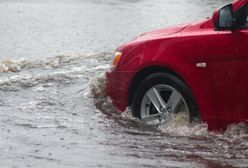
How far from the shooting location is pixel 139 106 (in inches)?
313

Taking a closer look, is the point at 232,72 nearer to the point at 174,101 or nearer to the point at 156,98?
the point at 174,101

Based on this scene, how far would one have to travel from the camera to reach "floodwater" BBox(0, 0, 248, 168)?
22.1 ft

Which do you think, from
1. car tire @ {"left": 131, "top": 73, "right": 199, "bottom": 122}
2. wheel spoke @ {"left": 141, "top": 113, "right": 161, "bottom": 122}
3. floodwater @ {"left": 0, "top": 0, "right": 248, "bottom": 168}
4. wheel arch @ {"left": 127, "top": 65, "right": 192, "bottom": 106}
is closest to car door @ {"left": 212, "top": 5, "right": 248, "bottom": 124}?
floodwater @ {"left": 0, "top": 0, "right": 248, "bottom": 168}

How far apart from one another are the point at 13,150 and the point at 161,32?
226 cm

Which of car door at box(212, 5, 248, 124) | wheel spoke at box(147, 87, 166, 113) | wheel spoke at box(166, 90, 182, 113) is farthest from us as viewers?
wheel spoke at box(147, 87, 166, 113)

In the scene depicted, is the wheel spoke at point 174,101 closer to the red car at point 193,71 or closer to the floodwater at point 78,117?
the red car at point 193,71

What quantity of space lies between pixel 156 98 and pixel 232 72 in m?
1.12

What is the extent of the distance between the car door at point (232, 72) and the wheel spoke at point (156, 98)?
0.78 metres

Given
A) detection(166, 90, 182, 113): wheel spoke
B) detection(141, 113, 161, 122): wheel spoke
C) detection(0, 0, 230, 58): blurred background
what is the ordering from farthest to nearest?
detection(0, 0, 230, 58): blurred background, detection(141, 113, 161, 122): wheel spoke, detection(166, 90, 182, 113): wheel spoke

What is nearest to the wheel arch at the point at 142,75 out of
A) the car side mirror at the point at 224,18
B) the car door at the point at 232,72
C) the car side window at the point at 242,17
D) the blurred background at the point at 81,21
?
the car door at the point at 232,72

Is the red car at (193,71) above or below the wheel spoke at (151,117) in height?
above

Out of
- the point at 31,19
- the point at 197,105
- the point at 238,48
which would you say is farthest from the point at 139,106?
the point at 31,19

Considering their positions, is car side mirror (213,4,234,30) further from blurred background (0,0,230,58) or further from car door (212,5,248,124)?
blurred background (0,0,230,58)

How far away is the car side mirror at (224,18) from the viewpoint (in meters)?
7.00
